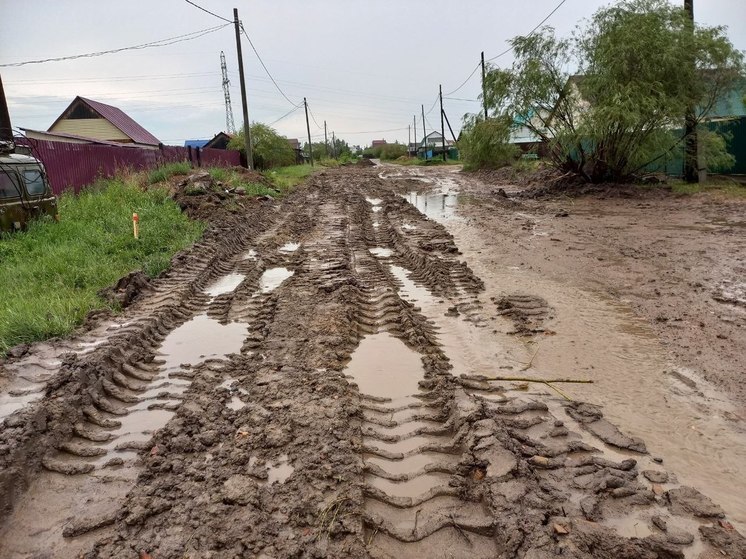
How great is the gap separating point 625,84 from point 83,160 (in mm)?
17483

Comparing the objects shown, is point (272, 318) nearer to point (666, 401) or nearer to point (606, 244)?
point (666, 401)

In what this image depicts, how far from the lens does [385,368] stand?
464cm

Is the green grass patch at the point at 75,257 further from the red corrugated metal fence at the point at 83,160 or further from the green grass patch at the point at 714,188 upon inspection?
the green grass patch at the point at 714,188

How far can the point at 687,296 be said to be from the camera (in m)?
6.32

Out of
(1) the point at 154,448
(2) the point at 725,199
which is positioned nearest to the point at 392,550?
(1) the point at 154,448

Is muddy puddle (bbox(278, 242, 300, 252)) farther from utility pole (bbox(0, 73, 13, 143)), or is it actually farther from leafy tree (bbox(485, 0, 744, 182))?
leafy tree (bbox(485, 0, 744, 182))

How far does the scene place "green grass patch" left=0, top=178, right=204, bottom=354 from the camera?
5367mm

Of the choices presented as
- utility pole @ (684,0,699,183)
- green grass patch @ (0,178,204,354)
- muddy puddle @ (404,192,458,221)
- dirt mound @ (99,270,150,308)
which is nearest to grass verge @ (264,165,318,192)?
muddy puddle @ (404,192,458,221)

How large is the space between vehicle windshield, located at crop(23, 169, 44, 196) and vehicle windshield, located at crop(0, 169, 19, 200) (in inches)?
10.9

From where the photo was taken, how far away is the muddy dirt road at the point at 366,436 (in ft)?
8.30

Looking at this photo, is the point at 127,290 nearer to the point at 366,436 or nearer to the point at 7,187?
the point at 366,436

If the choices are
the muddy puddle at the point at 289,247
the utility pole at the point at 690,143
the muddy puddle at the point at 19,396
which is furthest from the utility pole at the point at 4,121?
the utility pole at the point at 690,143

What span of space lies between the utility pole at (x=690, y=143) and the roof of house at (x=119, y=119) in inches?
1364

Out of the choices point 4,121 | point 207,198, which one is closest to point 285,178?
point 207,198
